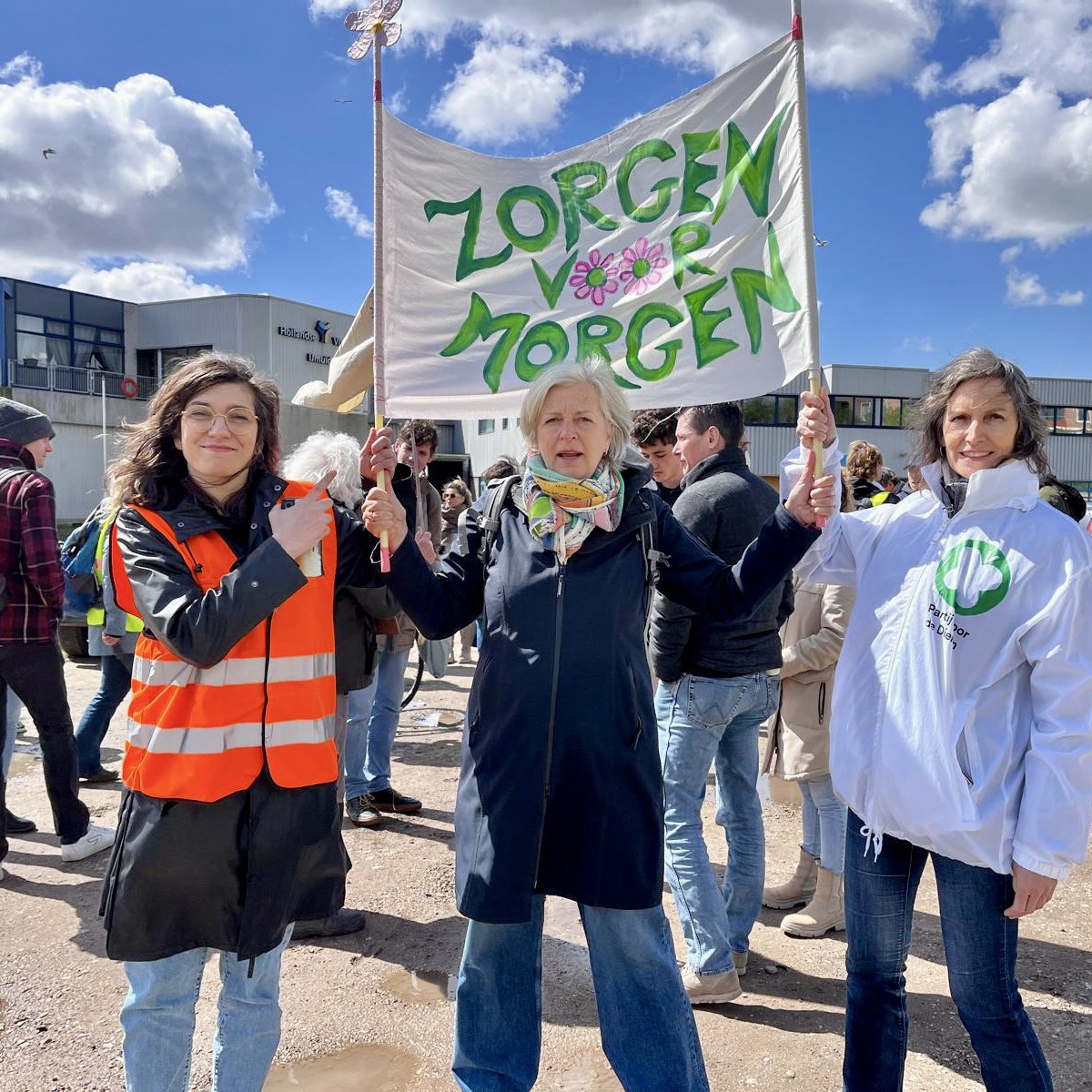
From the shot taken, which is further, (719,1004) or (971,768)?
(719,1004)

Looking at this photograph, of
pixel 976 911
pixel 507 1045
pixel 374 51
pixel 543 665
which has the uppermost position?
pixel 374 51

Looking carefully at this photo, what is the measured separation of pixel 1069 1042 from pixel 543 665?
2.34m

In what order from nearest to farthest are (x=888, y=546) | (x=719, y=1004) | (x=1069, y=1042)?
(x=888, y=546) → (x=1069, y=1042) → (x=719, y=1004)

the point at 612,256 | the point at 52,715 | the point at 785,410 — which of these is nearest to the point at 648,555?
the point at 612,256

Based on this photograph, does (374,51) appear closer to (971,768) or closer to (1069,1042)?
(971,768)

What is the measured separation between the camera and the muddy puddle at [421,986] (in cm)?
322

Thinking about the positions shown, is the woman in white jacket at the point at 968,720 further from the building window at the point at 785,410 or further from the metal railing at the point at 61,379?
the building window at the point at 785,410

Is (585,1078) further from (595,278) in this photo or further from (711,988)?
(595,278)

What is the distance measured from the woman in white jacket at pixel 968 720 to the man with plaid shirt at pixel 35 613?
3.66m

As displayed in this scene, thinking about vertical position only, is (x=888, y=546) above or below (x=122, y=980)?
above

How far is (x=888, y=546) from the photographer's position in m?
2.35

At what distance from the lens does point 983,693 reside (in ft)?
6.75

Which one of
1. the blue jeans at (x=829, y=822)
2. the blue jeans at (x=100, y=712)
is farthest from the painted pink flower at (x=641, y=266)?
the blue jeans at (x=100, y=712)

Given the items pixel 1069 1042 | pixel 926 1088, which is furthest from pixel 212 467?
pixel 1069 1042
